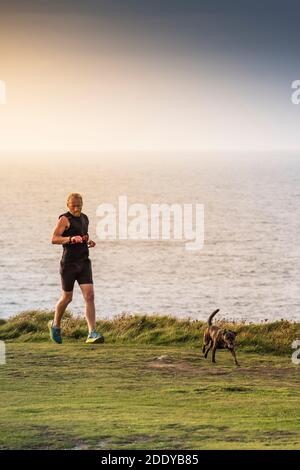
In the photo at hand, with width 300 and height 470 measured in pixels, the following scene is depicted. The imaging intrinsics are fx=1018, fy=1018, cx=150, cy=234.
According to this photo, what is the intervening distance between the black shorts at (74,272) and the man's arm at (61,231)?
60 cm

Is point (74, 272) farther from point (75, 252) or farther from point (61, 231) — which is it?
point (61, 231)

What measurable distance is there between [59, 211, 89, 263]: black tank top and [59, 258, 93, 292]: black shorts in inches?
3.2

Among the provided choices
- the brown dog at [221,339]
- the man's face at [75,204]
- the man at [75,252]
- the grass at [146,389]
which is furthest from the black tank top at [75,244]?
the brown dog at [221,339]

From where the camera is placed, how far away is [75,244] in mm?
18344

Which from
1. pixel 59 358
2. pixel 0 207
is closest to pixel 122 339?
pixel 59 358

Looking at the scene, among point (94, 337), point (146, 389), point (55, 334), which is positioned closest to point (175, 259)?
point (55, 334)

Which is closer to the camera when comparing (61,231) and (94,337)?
(61,231)

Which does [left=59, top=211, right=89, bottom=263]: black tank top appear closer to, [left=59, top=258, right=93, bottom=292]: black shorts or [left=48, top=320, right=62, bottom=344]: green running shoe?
[left=59, top=258, right=93, bottom=292]: black shorts

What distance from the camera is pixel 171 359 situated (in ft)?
57.1

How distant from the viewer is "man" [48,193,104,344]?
18109 mm

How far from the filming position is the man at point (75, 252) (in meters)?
18.1

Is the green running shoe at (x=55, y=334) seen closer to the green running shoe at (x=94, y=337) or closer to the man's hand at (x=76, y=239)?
→ the green running shoe at (x=94, y=337)

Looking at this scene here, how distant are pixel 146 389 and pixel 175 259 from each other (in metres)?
92.0
